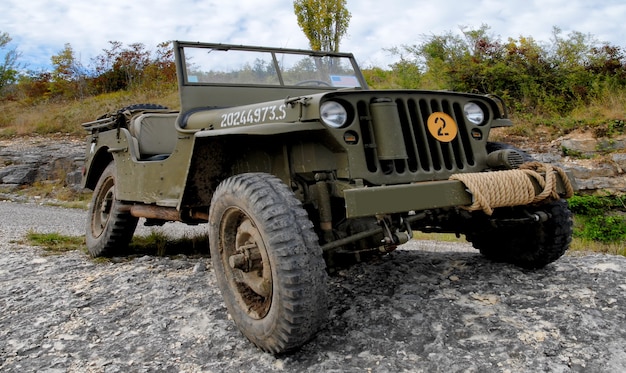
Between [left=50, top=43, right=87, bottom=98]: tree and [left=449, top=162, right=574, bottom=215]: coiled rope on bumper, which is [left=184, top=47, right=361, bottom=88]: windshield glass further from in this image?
[left=50, top=43, right=87, bottom=98]: tree

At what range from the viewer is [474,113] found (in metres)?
3.38

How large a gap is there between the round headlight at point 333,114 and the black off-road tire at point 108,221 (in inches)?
109

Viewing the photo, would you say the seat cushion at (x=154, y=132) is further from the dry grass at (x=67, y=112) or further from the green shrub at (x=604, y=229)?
the dry grass at (x=67, y=112)

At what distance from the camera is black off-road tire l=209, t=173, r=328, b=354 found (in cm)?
244

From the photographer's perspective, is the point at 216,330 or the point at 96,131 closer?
the point at 216,330

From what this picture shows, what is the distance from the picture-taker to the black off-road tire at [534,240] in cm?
346

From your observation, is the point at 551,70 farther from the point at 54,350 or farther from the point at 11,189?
the point at 11,189

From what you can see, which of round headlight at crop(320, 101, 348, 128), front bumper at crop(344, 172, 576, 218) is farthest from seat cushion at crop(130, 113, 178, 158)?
front bumper at crop(344, 172, 576, 218)

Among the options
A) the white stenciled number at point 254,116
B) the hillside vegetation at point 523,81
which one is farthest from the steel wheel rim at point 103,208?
the hillside vegetation at point 523,81

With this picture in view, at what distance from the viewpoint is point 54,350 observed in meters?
2.80

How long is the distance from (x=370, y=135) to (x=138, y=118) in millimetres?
2715

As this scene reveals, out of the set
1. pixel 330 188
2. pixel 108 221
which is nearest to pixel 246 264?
pixel 330 188

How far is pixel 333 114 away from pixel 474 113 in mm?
1047

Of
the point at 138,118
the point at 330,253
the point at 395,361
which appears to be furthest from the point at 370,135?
the point at 138,118
